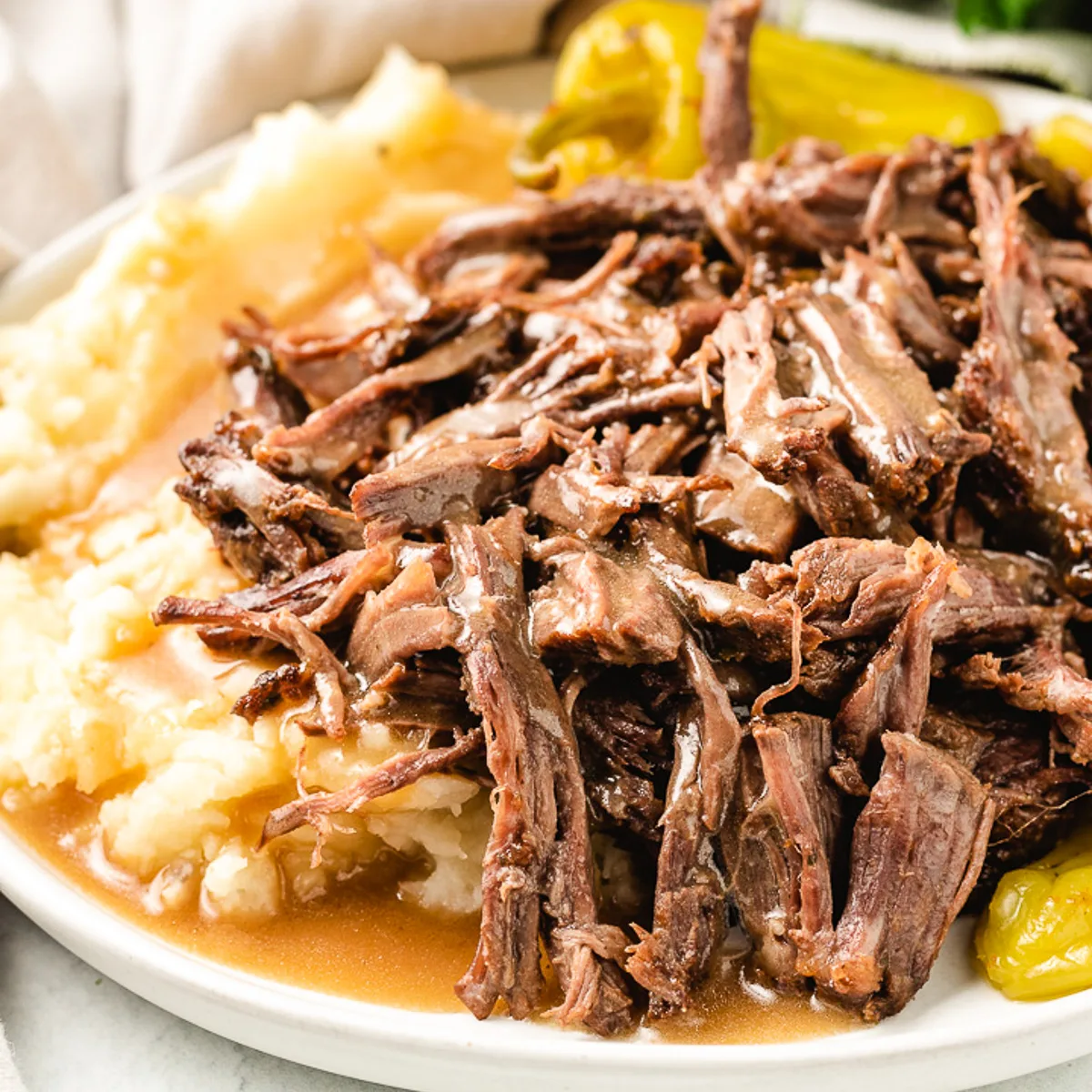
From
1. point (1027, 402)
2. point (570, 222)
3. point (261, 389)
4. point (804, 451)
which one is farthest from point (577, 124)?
point (804, 451)

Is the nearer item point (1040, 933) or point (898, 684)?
point (1040, 933)

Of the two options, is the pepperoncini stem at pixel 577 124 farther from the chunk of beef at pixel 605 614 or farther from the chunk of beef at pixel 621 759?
the chunk of beef at pixel 621 759

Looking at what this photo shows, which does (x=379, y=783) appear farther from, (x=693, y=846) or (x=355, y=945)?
(x=693, y=846)

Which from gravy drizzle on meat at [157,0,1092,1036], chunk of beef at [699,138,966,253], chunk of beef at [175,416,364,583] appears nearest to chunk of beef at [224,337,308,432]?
gravy drizzle on meat at [157,0,1092,1036]

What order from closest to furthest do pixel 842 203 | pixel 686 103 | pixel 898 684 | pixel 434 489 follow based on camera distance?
1. pixel 898 684
2. pixel 434 489
3. pixel 842 203
4. pixel 686 103

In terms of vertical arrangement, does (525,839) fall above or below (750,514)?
below
